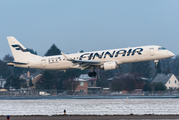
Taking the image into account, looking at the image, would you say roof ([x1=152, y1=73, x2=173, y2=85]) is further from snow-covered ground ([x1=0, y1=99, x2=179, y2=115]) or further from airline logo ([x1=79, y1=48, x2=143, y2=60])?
snow-covered ground ([x1=0, y1=99, x2=179, y2=115])

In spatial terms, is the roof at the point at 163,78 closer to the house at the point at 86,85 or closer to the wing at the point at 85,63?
the house at the point at 86,85

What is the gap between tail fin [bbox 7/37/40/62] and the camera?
1925 inches

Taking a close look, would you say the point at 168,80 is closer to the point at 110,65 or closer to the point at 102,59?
the point at 102,59

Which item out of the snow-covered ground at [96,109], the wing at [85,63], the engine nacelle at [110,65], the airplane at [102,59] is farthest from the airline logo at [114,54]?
the snow-covered ground at [96,109]

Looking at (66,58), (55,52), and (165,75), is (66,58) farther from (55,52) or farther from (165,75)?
(55,52)

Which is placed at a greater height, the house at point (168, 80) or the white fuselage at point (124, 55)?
the white fuselage at point (124, 55)

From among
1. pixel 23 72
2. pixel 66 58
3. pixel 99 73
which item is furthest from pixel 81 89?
pixel 23 72

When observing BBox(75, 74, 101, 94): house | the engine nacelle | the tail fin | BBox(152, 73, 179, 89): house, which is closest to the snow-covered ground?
the engine nacelle

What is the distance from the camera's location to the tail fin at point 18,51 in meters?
48.9

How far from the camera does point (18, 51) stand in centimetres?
4947

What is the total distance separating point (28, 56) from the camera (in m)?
48.8

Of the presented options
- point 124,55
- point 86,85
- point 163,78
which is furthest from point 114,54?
point 163,78

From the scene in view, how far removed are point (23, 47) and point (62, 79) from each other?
118 ft

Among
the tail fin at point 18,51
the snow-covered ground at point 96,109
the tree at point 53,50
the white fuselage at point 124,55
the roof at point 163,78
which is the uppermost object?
the tree at point 53,50
